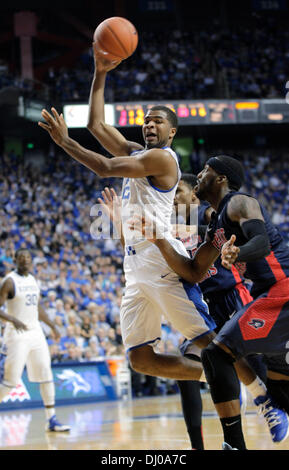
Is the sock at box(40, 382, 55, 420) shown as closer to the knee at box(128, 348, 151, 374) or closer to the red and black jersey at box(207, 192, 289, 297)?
the knee at box(128, 348, 151, 374)

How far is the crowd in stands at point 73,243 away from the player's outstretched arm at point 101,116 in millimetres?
7280

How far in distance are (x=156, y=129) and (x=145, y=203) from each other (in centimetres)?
55

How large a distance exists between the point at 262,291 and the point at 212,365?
57cm

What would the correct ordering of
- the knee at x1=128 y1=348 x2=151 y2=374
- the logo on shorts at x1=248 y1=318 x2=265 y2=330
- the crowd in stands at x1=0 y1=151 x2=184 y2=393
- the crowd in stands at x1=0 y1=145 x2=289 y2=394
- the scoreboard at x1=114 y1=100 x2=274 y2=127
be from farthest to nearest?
the scoreboard at x1=114 y1=100 x2=274 y2=127, the crowd in stands at x1=0 y1=145 x2=289 y2=394, the crowd in stands at x1=0 y1=151 x2=184 y2=393, the knee at x1=128 y1=348 x2=151 y2=374, the logo on shorts at x1=248 y1=318 x2=265 y2=330

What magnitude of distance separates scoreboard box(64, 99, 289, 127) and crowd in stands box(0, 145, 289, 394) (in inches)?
74.0

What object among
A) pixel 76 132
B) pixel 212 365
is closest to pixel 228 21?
pixel 76 132

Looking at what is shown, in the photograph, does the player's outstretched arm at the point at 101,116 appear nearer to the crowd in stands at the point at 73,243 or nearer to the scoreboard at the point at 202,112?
the crowd in stands at the point at 73,243

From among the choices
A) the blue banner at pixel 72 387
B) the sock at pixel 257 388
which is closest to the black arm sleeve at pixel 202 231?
the sock at pixel 257 388

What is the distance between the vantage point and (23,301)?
27.7 feet

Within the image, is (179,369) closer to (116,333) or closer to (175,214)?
(175,214)

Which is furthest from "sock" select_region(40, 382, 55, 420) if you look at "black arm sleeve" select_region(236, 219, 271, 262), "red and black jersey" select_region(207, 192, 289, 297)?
"black arm sleeve" select_region(236, 219, 271, 262)

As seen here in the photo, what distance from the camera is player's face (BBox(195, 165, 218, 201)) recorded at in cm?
445

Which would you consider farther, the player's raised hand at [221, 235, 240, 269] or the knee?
the knee

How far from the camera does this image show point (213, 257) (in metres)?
4.39
